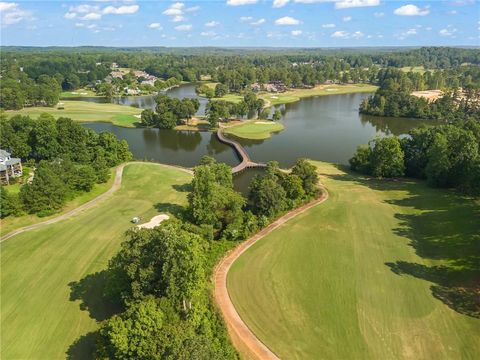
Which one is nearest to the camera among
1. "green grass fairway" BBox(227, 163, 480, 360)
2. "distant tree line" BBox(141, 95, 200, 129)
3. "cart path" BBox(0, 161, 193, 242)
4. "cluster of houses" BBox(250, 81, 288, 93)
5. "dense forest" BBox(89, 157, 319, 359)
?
"dense forest" BBox(89, 157, 319, 359)

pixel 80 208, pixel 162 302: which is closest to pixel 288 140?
pixel 80 208

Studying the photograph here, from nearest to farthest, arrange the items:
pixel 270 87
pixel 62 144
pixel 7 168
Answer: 1. pixel 7 168
2. pixel 62 144
3. pixel 270 87

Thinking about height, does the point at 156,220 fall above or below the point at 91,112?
below

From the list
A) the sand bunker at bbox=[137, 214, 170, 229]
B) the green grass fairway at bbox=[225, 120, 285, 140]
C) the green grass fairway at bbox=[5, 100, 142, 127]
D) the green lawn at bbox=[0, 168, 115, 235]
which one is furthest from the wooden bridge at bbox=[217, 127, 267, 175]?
the green grass fairway at bbox=[5, 100, 142, 127]

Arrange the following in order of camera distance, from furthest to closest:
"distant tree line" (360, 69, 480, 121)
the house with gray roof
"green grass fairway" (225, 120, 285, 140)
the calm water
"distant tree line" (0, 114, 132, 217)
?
"distant tree line" (360, 69, 480, 121) → "green grass fairway" (225, 120, 285, 140) → the calm water → "distant tree line" (0, 114, 132, 217) → the house with gray roof

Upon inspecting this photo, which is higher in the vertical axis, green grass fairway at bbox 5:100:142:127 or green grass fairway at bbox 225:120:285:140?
green grass fairway at bbox 5:100:142:127

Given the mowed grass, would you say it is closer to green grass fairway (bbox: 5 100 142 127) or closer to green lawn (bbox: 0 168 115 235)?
green lawn (bbox: 0 168 115 235)

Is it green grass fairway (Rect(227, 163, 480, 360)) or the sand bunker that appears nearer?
green grass fairway (Rect(227, 163, 480, 360))

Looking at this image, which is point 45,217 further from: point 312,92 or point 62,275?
point 312,92
